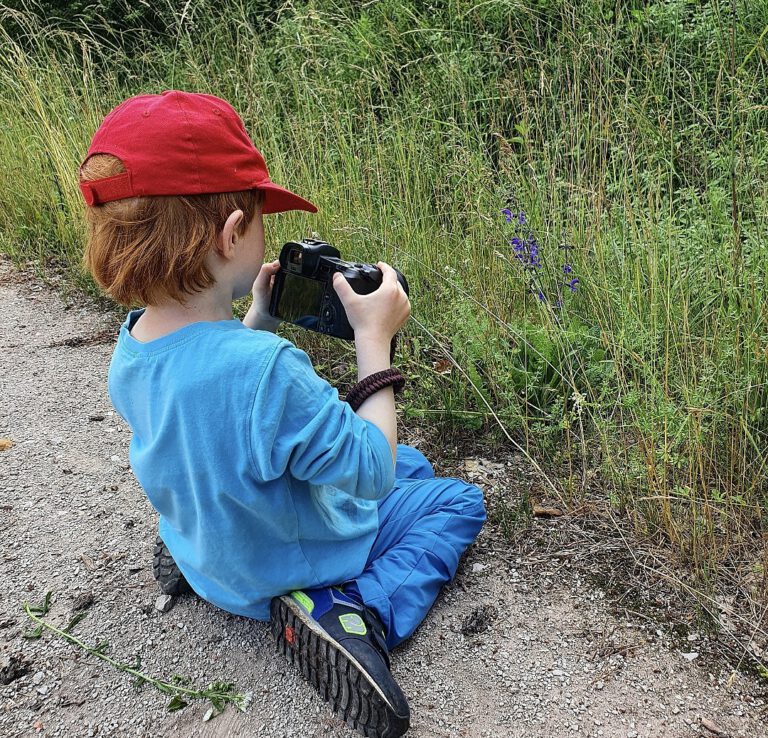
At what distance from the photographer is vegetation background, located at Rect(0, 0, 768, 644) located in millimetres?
1979

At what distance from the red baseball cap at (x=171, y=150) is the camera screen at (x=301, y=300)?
282 mm

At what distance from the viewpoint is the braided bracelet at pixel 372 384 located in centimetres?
154

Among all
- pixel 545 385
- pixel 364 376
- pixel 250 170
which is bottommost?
pixel 545 385

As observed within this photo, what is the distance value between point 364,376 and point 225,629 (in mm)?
837

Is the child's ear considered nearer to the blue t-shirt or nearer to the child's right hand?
the blue t-shirt

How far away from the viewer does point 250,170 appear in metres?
1.45

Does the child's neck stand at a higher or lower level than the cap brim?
lower

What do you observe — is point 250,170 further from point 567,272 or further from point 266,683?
point 567,272

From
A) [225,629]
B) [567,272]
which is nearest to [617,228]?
[567,272]

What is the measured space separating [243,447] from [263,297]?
1.78ft

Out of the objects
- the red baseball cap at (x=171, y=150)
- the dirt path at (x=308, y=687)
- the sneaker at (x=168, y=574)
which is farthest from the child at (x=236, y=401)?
the sneaker at (x=168, y=574)

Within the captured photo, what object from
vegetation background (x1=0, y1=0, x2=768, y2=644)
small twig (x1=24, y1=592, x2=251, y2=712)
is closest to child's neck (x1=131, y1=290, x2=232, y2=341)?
small twig (x1=24, y1=592, x2=251, y2=712)

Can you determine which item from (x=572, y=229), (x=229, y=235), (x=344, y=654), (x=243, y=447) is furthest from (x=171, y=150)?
(x=572, y=229)

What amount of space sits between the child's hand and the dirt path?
798mm
